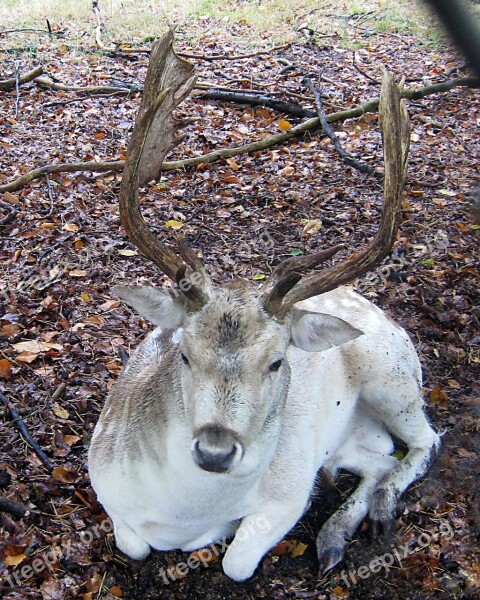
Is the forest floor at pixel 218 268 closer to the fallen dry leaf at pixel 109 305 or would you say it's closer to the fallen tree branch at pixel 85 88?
the fallen dry leaf at pixel 109 305

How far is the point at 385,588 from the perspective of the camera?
3811 millimetres

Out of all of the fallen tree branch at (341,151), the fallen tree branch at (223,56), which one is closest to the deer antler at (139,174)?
the fallen tree branch at (341,151)

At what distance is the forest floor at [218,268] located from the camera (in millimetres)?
3832

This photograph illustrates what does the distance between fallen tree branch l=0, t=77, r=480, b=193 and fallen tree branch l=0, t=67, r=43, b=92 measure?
11.1ft

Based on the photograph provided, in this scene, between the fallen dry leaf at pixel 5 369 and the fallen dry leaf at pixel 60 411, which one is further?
the fallen dry leaf at pixel 5 369

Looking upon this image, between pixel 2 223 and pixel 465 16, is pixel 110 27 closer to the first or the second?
pixel 2 223

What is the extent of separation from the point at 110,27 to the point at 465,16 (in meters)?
14.4

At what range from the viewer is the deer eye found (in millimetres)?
3062

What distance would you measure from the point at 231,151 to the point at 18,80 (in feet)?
13.1

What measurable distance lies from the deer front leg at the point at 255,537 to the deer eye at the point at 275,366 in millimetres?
1124

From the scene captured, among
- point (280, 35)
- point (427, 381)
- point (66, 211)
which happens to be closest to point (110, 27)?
point (280, 35)

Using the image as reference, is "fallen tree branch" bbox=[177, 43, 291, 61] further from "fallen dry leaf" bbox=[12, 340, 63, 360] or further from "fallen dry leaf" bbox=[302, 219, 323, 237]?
"fallen dry leaf" bbox=[12, 340, 63, 360]

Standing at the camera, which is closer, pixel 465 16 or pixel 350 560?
pixel 465 16

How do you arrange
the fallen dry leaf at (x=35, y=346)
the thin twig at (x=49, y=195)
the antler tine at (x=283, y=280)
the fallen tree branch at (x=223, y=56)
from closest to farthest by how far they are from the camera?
the antler tine at (x=283, y=280)
the fallen dry leaf at (x=35, y=346)
the thin twig at (x=49, y=195)
the fallen tree branch at (x=223, y=56)
